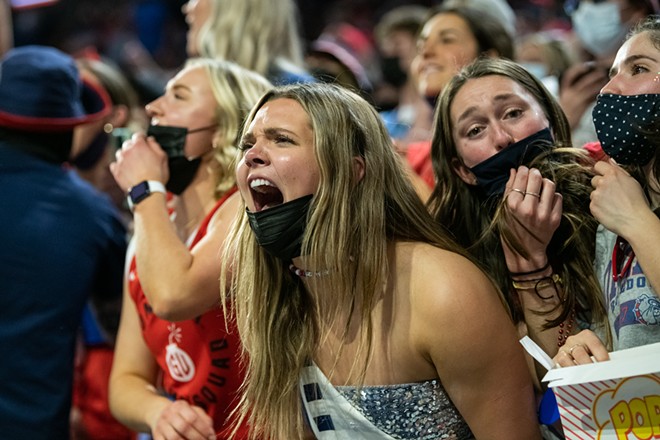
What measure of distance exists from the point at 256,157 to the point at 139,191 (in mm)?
724

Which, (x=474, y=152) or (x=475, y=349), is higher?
(x=474, y=152)

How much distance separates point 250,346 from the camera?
268 centimetres

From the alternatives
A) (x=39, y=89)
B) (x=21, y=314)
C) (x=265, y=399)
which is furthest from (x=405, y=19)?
(x=265, y=399)

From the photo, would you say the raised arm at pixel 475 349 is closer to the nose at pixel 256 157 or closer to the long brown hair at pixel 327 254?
the long brown hair at pixel 327 254

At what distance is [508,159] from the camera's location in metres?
2.59

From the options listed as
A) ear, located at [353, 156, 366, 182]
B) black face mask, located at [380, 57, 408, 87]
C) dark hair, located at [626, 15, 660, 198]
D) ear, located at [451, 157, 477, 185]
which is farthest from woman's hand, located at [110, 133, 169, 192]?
black face mask, located at [380, 57, 408, 87]

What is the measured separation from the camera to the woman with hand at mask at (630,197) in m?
2.17

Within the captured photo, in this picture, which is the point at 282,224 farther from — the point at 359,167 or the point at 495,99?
the point at 495,99

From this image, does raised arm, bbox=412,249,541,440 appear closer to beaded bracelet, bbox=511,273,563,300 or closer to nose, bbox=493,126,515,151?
beaded bracelet, bbox=511,273,563,300

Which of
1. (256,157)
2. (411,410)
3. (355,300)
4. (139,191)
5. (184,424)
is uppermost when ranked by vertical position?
(256,157)

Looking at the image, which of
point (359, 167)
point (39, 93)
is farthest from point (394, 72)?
point (359, 167)

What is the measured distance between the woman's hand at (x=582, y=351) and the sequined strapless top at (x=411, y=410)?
1.27 feet

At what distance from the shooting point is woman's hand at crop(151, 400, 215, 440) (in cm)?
284

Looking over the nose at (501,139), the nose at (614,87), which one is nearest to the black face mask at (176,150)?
the nose at (501,139)
